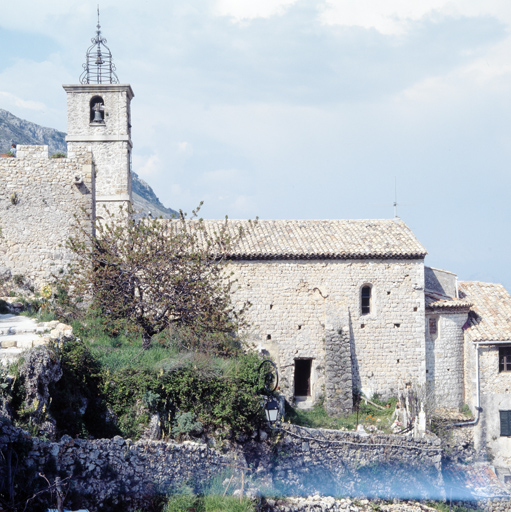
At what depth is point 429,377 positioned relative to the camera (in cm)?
2281

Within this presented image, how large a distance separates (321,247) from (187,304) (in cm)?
738

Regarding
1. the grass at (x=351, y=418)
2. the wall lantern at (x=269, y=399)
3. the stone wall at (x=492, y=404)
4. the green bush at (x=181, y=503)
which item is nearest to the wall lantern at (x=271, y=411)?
the wall lantern at (x=269, y=399)

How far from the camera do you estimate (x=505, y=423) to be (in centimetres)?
2211

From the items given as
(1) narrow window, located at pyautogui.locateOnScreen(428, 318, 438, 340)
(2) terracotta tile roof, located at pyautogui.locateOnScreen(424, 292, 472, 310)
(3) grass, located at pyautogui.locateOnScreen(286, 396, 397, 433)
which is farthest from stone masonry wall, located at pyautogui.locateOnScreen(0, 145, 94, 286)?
(1) narrow window, located at pyautogui.locateOnScreen(428, 318, 438, 340)

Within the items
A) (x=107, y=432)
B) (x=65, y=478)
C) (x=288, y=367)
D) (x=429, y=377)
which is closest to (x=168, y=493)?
Result: (x=107, y=432)

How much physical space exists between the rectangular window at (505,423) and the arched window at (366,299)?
6242 mm

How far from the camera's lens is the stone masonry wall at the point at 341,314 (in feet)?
72.4

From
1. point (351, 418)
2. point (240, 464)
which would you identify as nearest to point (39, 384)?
point (240, 464)

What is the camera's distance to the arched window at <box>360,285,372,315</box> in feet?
75.0

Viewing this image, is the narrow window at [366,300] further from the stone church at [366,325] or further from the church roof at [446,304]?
the church roof at [446,304]

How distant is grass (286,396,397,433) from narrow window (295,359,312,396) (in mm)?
843

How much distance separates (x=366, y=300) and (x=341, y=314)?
1298mm

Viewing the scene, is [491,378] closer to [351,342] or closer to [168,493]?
[351,342]

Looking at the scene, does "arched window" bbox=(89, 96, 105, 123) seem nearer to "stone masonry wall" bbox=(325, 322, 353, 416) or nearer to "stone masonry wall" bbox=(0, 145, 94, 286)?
"stone masonry wall" bbox=(0, 145, 94, 286)
